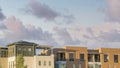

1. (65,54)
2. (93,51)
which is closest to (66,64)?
A: (65,54)

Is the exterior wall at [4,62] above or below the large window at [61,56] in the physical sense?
below

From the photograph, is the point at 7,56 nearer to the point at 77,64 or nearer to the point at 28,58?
the point at 28,58

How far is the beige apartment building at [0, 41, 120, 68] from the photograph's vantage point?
94.9 metres

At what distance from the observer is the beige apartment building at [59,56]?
94875 mm

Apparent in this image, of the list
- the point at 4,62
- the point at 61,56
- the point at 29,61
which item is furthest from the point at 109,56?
the point at 4,62

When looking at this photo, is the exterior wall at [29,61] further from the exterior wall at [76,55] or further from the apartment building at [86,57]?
the exterior wall at [76,55]

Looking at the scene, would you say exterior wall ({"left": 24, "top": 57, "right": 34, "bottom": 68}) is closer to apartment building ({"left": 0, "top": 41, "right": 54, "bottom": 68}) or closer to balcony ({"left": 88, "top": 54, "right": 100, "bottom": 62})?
apartment building ({"left": 0, "top": 41, "right": 54, "bottom": 68})

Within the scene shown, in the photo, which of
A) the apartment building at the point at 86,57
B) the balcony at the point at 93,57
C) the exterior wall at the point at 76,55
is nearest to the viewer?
the apartment building at the point at 86,57

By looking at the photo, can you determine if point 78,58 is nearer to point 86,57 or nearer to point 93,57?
point 86,57

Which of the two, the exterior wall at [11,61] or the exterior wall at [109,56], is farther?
the exterior wall at [109,56]

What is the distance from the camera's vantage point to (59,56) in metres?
104

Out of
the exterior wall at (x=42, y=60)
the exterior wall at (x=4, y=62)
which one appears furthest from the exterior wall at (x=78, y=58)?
the exterior wall at (x=4, y=62)

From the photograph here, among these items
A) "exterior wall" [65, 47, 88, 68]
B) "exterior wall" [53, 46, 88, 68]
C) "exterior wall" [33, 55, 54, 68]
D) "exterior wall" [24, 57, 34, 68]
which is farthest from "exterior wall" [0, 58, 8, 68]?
"exterior wall" [65, 47, 88, 68]

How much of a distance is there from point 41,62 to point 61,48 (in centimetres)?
1129
